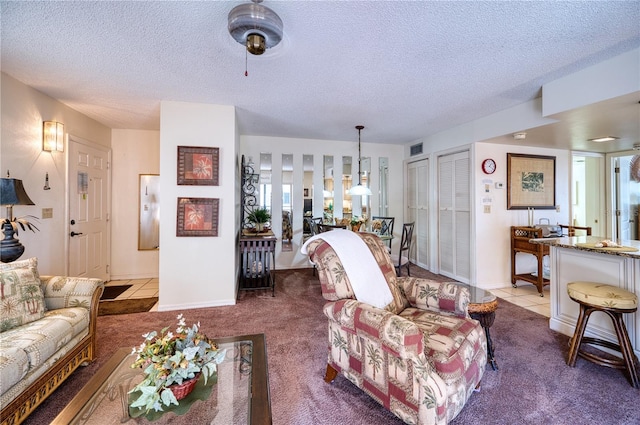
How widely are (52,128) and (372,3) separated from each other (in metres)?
3.61

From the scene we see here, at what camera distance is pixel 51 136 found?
2971mm

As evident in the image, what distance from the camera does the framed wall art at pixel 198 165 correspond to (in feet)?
10.4

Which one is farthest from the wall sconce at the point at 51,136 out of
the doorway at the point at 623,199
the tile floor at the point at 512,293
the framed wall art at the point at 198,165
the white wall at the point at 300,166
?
the doorway at the point at 623,199

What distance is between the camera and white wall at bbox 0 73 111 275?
2.52 metres

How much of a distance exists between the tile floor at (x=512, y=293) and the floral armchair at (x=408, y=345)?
210 cm

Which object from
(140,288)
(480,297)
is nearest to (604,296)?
(480,297)

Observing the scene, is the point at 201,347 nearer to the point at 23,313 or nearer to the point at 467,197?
the point at 23,313

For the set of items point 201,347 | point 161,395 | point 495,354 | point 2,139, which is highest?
point 2,139

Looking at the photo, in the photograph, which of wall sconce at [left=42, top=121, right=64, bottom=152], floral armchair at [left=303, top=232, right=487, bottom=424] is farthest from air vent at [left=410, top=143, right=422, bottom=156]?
wall sconce at [left=42, top=121, right=64, bottom=152]

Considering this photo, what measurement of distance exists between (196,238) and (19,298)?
5.18 feet

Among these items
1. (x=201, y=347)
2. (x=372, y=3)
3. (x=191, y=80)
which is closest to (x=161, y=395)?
(x=201, y=347)

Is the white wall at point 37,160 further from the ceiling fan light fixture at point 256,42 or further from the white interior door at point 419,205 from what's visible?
the white interior door at point 419,205

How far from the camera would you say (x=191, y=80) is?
8.64 ft

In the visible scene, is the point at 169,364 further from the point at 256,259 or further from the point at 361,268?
the point at 256,259
